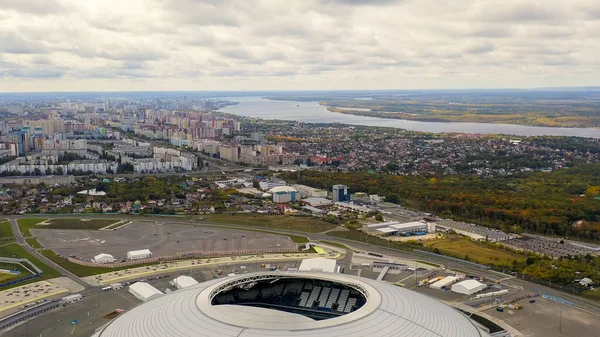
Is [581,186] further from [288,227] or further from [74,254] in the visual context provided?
[74,254]

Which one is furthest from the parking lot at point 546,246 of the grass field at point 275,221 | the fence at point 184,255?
the fence at point 184,255

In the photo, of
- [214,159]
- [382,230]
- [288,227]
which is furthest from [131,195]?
[214,159]

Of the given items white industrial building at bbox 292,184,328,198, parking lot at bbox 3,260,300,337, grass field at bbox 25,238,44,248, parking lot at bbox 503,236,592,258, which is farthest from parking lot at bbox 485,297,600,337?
white industrial building at bbox 292,184,328,198

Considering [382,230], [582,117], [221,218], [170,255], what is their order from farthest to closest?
[582,117], [221,218], [382,230], [170,255]

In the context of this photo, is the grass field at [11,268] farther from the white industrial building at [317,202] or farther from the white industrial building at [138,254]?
the white industrial building at [317,202]

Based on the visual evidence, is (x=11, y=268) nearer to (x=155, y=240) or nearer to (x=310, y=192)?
(x=155, y=240)

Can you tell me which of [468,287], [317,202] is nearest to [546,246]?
[468,287]
